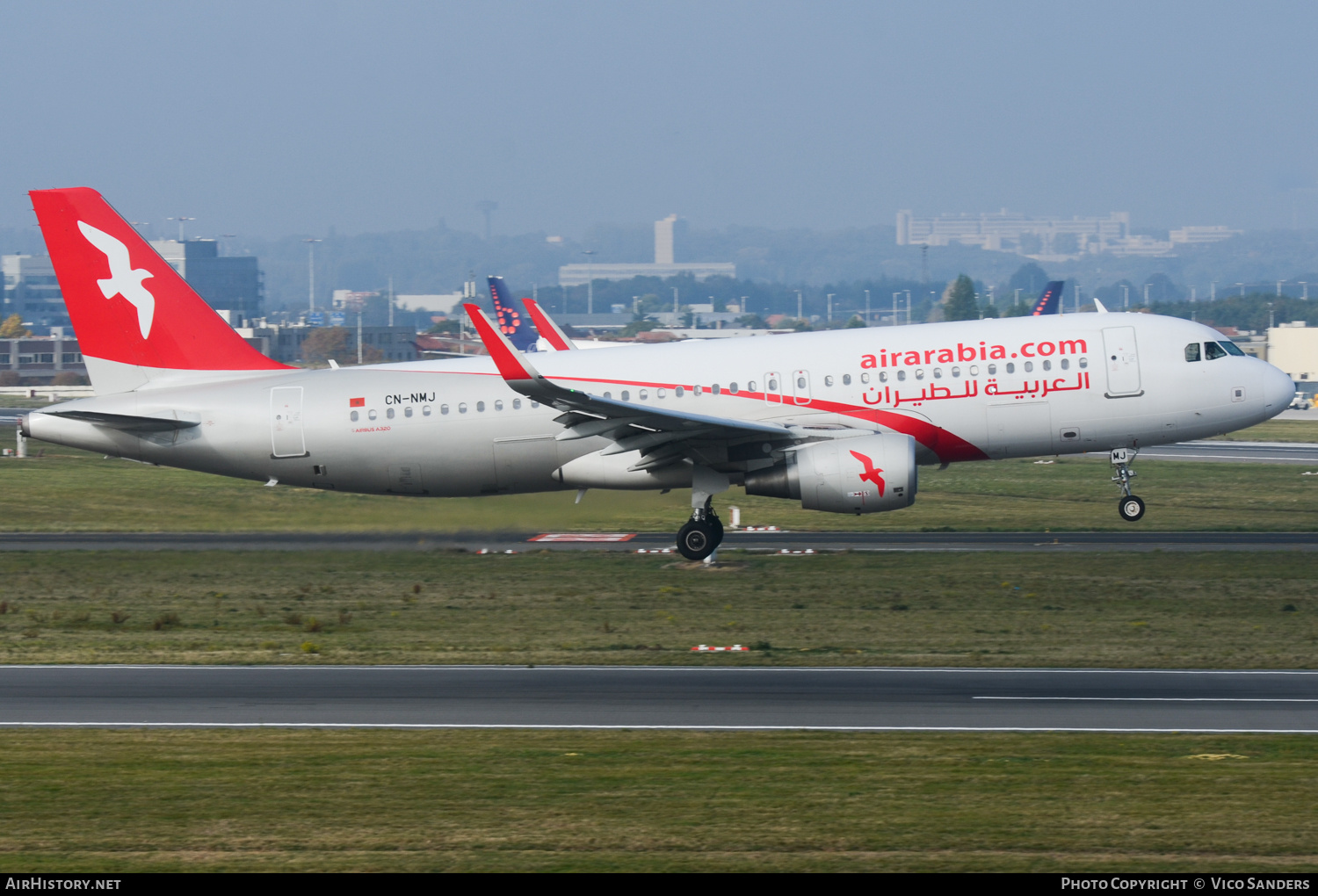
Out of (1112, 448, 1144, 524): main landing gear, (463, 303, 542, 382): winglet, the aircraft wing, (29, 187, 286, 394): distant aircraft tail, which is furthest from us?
(1112, 448, 1144, 524): main landing gear

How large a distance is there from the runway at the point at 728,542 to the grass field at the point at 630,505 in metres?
0.81

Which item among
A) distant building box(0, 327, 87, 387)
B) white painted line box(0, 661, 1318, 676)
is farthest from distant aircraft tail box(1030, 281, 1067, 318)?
distant building box(0, 327, 87, 387)

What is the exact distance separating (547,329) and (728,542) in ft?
37.3

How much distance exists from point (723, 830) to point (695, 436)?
15793mm

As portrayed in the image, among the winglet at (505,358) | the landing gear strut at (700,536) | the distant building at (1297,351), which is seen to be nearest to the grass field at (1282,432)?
the distant building at (1297,351)

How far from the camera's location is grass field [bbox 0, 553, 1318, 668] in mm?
22453

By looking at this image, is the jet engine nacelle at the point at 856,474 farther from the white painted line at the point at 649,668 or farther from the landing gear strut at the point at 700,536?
the white painted line at the point at 649,668

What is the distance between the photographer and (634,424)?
28.0 meters

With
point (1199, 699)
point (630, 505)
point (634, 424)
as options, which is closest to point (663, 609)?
point (634, 424)

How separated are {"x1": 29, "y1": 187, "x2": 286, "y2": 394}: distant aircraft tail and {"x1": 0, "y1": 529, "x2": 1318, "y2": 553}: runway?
20.6 feet

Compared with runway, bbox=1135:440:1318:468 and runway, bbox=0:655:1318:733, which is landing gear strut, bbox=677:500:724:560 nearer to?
runway, bbox=0:655:1318:733

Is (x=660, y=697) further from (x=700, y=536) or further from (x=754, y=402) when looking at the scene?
(x=754, y=402)

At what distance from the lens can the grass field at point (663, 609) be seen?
22.5 metres

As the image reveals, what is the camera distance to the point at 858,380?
95.4ft
